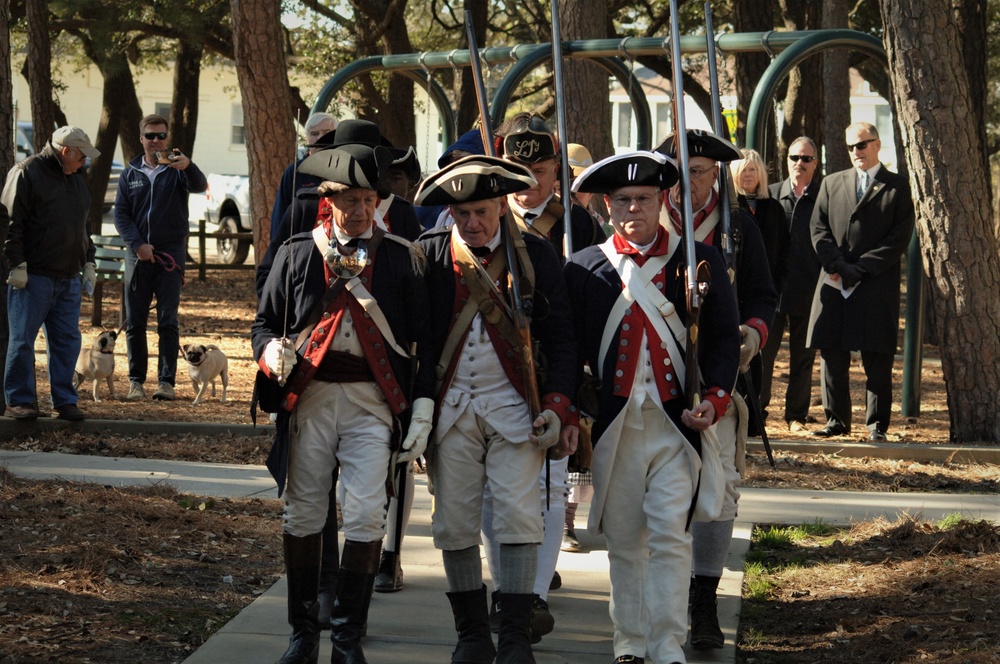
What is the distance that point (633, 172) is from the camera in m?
4.79

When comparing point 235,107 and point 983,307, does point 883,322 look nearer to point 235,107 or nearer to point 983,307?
point 983,307

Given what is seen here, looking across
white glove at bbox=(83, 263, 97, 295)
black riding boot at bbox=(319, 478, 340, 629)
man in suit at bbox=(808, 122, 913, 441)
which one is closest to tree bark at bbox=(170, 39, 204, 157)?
white glove at bbox=(83, 263, 97, 295)

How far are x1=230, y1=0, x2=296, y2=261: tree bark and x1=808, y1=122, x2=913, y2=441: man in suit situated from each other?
4.60m

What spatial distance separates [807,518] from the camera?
7.72m

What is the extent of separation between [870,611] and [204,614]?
2.81 metres

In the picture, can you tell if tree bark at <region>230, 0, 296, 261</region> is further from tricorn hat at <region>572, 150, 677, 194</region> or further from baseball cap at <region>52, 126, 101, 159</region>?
tricorn hat at <region>572, 150, 677, 194</region>

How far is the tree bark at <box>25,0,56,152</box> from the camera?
17.7 metres

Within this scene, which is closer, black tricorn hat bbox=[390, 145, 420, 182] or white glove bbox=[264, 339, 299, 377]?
white glove bbox=[264, 339, 299, 377]

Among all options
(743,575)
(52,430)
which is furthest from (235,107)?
(743,575)

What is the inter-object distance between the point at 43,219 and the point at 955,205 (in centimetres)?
631

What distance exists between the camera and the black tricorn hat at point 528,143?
5.74 metres

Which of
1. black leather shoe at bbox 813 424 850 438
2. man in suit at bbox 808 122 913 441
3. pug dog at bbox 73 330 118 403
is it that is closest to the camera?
man in suit at bbox 808 122 913 441

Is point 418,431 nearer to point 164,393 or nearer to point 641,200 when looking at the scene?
point 641,200

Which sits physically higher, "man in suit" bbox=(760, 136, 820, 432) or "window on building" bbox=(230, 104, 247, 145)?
"window on building" bbox=(230, 104, 247, 145)
